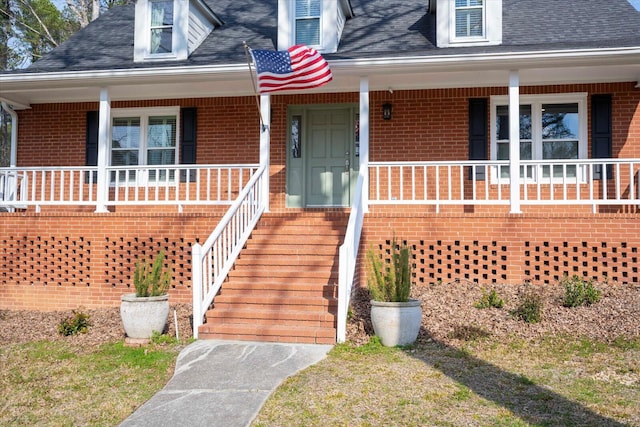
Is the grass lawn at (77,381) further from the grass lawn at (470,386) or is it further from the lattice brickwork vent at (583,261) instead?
the lattice brickwork vent at (583,261)

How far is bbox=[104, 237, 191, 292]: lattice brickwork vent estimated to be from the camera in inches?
368

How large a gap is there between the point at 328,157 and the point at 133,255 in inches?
163

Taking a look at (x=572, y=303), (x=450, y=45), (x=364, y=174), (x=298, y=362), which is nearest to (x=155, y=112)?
(x=364, y=174)

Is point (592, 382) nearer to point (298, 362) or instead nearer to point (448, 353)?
point (448, 353)

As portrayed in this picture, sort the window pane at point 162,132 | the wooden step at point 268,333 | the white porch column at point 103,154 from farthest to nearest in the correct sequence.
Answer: the window pane at point 162,132
the white porch column at point 103,154
the wooden step at point 268,333

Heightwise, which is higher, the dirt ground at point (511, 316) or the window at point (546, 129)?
the window at point (546, 129)

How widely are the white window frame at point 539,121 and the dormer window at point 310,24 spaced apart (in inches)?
129

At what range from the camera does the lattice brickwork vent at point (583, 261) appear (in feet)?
27.1

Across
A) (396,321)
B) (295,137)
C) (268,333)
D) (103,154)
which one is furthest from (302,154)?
(396,321)

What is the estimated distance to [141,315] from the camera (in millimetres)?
6926

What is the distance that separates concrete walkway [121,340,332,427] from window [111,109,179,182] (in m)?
5.95

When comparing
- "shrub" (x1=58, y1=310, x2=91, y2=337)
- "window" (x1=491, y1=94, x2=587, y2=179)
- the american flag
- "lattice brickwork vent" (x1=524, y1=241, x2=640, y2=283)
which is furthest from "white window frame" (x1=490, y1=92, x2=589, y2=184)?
"shrub" (x1=58, y1=310, x2=91, y2=337)

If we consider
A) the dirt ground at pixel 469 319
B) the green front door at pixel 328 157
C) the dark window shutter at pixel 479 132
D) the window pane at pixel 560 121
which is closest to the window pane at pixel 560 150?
the window pane at pixel 560 121

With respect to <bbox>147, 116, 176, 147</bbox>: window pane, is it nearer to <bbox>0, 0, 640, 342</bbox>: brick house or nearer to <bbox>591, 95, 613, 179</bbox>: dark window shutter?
<bbox>0, 0, 640, 342</bbox>: brick house
